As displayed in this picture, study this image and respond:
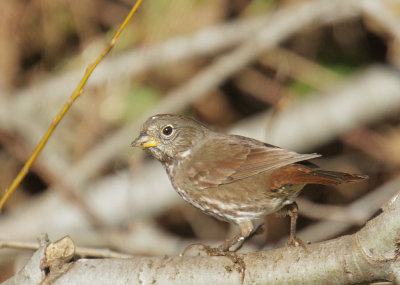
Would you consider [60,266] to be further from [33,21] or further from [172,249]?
[33,21]

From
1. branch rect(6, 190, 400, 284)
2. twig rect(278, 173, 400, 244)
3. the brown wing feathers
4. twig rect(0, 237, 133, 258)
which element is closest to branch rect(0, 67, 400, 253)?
twig rect(278, 173, 400, 244)

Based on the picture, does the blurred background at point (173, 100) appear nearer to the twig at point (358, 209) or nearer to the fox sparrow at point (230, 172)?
the twig at point (358, 209)

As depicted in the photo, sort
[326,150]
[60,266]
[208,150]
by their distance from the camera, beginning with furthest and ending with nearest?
[326,150]
[208,150]
[60,266]

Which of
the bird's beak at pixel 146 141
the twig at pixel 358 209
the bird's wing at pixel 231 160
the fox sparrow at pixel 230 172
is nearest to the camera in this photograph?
the fox sparrow at pixel 230 172

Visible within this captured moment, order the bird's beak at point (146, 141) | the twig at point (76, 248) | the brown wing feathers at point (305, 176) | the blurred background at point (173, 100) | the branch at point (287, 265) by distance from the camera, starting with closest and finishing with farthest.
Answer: the branch at point (287, 265) → the brown wing feathers at point (305, 176) → the twig at point (76, 248) → the bird's beak at point (146, 141) → the blurred background at point (173, 100)

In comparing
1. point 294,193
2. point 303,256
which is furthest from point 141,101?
point 303,256

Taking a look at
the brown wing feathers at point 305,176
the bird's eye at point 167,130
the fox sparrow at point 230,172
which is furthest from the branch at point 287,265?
the bird's eye at point 167,130
